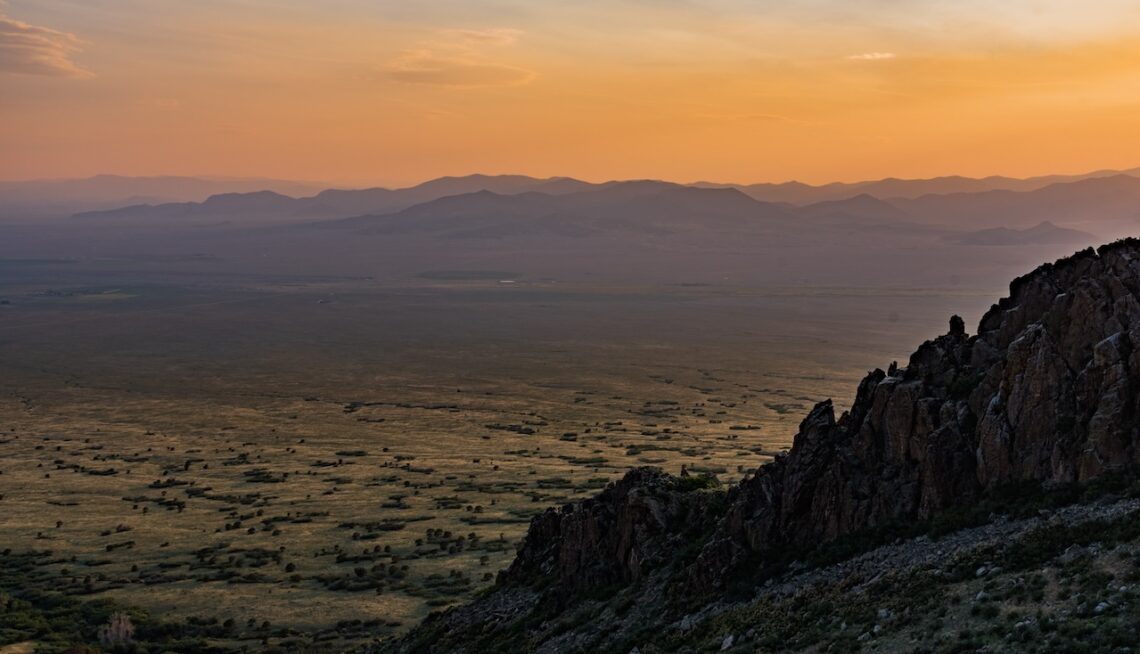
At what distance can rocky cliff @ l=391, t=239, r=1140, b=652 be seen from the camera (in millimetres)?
23750

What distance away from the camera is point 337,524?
69.0m

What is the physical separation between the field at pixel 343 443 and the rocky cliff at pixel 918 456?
1989 cm

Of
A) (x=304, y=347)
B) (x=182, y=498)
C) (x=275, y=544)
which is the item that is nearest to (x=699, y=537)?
(x=275, y=544)

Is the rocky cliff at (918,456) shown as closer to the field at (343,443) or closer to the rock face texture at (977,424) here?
the rock face texture at (977,424)

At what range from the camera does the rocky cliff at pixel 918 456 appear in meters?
23.8

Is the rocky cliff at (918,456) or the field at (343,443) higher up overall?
the rocky cliff at (918,456)

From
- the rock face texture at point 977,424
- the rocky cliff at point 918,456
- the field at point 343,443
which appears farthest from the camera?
the field at point 343,443

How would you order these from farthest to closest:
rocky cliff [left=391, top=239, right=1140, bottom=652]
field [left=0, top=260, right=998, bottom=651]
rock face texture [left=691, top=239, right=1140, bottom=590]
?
field [left=0, top=260, right=998, bottom=651] < rocky cliff [left=391, top=239, right=1140, bottom=652] < rock face texture [left=691, top=239, right=1140, bottom=590]

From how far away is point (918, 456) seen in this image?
26.1 meters

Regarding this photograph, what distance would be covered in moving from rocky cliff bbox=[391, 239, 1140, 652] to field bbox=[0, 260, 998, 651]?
65.3ft

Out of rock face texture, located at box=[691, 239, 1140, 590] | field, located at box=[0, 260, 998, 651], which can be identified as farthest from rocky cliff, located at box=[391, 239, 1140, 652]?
field, located at box=[0, 260, 998, 651]

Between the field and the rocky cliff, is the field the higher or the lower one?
the lower one

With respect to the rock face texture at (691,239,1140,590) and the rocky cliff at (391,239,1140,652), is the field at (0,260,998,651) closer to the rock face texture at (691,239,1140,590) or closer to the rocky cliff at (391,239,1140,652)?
the rocky cliff at (391,239,1140,652)

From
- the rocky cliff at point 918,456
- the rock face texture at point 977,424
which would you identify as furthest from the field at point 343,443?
the rock face texture at point 977,424
